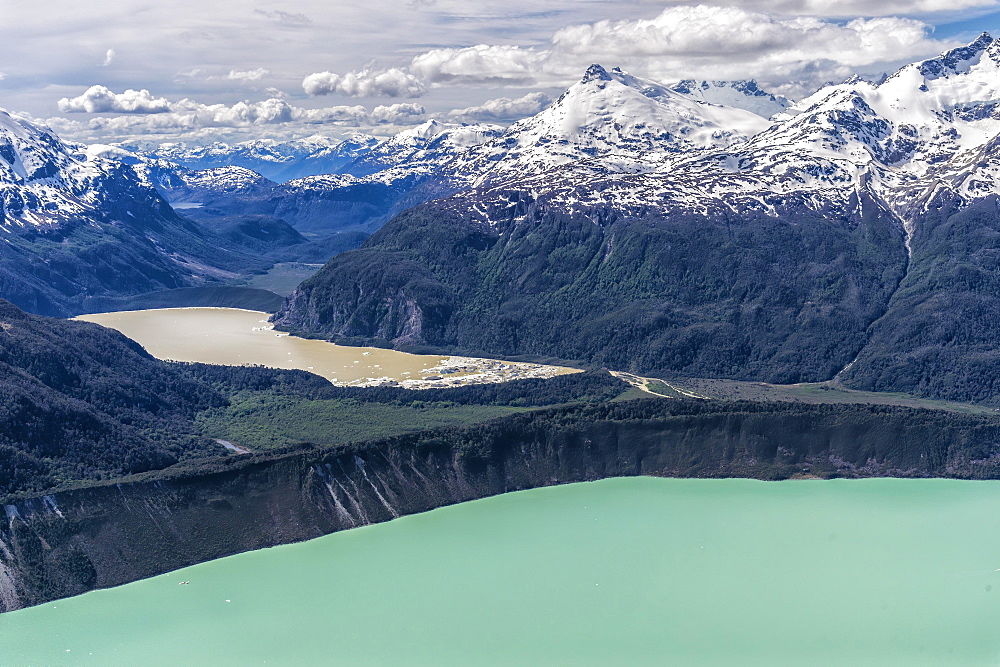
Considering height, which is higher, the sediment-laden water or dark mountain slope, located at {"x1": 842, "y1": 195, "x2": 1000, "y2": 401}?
dark mountain slope, located at {"x1": 842, "y1": 195, "x2": 1000, "y2": 401}

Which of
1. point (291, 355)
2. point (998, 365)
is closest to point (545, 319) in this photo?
point (291, 355)

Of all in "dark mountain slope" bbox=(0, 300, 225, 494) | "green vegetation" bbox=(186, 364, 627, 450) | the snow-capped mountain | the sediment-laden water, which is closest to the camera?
"dark mountain slope" bbox=(0, 300, 225, 494)

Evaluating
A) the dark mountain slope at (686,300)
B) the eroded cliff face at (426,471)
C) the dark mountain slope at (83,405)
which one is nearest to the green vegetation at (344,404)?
the dark mountain slope at (83,405)

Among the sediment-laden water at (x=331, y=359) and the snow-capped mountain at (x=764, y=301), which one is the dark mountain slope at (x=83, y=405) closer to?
the sediment-laden water at (x=331, y=359)

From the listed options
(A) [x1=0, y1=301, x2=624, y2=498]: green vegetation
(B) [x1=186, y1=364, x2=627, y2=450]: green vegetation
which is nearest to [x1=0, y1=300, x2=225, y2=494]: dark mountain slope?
(A) [x1=0, y1=301, x2=624, y2=498]: green vegetation

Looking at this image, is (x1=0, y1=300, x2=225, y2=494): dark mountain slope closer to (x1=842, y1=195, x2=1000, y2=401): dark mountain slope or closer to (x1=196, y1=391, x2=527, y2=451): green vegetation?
(x1=196, y1=391, x2=527, y2=451): green vegetation

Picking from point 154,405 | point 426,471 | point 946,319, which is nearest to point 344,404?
point 154,405

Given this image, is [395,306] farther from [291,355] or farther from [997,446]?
[997,446]

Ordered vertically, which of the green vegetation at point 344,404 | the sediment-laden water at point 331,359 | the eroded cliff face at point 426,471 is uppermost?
the eroded cliff face at point 426,471
